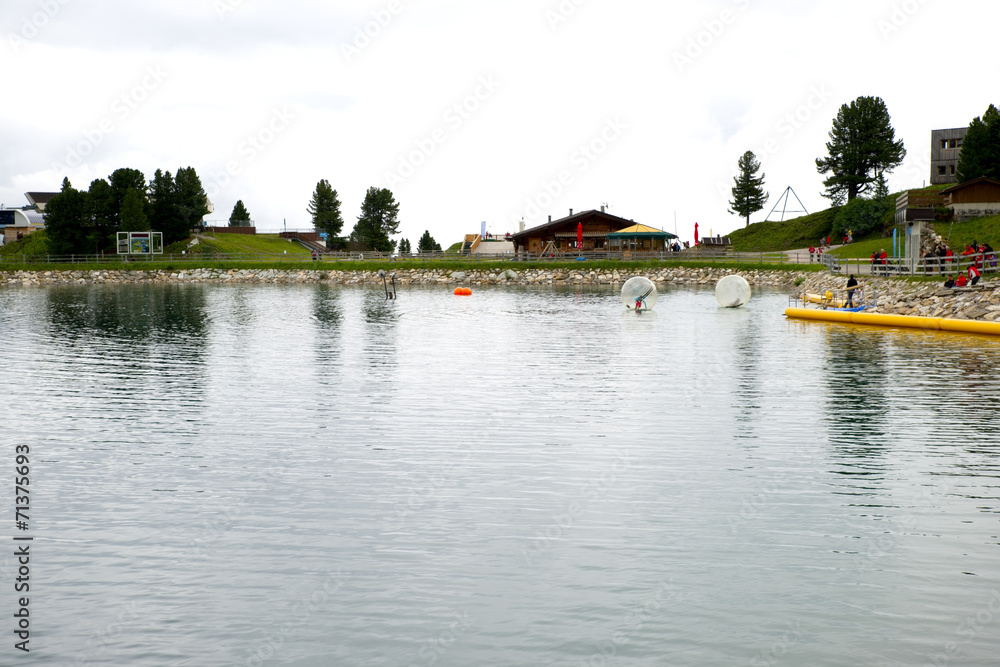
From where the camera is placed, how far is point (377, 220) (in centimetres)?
12812

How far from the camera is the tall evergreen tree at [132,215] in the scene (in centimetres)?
11125

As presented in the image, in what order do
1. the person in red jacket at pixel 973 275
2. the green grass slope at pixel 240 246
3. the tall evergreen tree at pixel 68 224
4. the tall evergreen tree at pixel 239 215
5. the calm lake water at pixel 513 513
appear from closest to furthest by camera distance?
the calm lake water at pixel 513 513
the person in red jacket at pixel 973 275
the tall evergreen tree at pixel 68 224
the green grass slope at pixel 240 246
the tall evergreen tree at pixel 239 215

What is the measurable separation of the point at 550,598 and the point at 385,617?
188 cm

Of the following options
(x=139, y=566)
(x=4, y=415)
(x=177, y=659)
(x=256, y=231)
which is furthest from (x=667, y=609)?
(x=256, y=231)

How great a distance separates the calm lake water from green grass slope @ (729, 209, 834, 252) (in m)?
88.4

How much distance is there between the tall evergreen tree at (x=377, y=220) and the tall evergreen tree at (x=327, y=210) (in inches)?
181

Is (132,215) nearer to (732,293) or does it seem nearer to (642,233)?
(642,233)

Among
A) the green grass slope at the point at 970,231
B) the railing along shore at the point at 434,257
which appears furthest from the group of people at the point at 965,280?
the railing along shore at the point at 434,257

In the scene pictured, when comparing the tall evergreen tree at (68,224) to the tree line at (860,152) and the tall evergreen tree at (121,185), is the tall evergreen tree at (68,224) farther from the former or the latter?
the tree line at (860,152)

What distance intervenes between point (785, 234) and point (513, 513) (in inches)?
4432

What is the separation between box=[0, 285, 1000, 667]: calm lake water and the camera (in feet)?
29.0

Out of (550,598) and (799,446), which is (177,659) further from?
(799,446)

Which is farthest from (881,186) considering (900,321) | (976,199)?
(900,321)

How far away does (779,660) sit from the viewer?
823 cm
